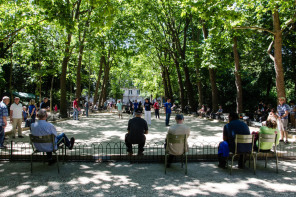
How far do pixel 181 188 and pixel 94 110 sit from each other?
29.0 meters

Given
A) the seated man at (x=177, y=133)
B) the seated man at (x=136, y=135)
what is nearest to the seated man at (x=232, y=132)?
the seated man at (x=177, y=133)

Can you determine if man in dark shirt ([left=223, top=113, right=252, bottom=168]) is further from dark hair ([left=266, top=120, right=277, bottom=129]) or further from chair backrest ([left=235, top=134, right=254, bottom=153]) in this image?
dark hair ([left=266, top=120, right=277, bottom=129])

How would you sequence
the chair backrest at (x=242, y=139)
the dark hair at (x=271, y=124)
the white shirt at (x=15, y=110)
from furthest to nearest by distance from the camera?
the white shirt at (x=15, y=110) → the dark hair at (x=271, y=124) → the chair backrest at (x=242, y=139)

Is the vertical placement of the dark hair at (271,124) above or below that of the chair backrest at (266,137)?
above

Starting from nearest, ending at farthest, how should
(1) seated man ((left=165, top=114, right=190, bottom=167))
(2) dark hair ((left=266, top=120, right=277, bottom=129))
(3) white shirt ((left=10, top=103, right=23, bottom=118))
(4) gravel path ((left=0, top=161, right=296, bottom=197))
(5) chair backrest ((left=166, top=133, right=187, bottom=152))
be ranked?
(4) gravel path ((left=0, top=161, right=296, bottom=197)), (5) chair backrest ((left=166, top=133, right=187, bottom=152)), (1) seated man ((left=165, top=114, right=190, bottom=167)), (2) dark hair ((left=266, top=120, right=277, bottom=129)), (3) white shirt ((left=10, top=103, right=23, bottom=118))

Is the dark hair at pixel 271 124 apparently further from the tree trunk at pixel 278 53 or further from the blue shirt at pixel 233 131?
the tree trunk at pixel 278 53

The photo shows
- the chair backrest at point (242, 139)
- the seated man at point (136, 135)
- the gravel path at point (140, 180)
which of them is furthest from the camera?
the seated man at point (136, 135)

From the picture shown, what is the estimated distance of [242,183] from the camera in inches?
215

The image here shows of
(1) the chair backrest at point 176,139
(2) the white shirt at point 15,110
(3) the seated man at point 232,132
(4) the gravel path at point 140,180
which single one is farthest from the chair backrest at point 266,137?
(2) the white shirt at point 15,110

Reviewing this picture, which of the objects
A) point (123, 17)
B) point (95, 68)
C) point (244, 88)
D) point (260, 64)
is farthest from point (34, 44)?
point (244, 88)

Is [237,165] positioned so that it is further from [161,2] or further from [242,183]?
[161,2]

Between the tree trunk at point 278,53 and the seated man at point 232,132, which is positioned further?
the tree trunk at point 278,53

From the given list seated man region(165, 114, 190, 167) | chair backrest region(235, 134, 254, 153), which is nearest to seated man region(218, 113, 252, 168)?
chair backrest region(235, 134, 254, 153)

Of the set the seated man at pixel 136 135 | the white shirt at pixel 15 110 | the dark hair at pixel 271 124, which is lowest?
the seated man at pixel 136 135
